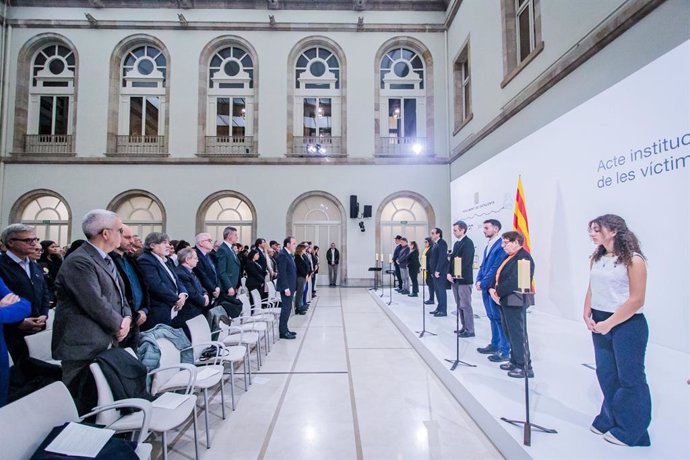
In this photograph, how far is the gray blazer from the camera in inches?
77.2

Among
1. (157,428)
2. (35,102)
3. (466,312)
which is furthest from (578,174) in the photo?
(35,102)

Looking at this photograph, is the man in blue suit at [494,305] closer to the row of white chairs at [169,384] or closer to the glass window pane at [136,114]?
the row of white chairs at [169,384]

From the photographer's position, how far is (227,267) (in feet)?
15.7

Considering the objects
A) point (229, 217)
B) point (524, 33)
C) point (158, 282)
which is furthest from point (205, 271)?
point (229, 217)

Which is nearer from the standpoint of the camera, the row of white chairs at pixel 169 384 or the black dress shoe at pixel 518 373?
the row of white chairs at pixel 169 384

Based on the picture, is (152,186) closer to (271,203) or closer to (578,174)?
(271,203)

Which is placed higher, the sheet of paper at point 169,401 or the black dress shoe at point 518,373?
the sheet of paper at point 169,401

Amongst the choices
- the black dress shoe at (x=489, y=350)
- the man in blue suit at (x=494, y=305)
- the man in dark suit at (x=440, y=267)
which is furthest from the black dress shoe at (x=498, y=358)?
the man in dark suit at (x=440, y=267)

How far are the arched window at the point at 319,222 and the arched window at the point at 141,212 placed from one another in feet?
14.4

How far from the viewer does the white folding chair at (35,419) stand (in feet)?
4.31

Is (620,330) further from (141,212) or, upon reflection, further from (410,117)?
(141,212)

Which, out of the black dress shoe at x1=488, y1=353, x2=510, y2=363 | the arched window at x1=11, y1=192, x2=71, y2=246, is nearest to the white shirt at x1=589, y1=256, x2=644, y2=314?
the black dress shoe at x1=488, y1=353, x2=510, y2=363

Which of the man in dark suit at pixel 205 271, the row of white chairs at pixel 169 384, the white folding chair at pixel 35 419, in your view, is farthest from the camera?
the man in dark suit at pixel 205 271

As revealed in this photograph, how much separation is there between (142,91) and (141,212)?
4048mm
